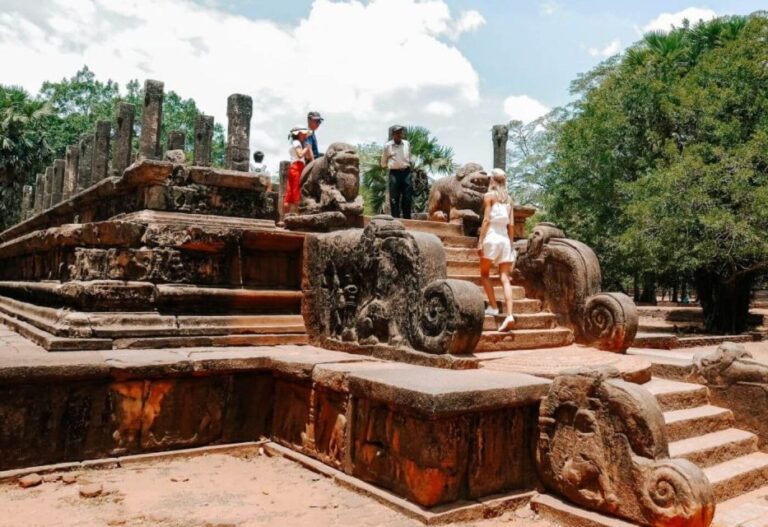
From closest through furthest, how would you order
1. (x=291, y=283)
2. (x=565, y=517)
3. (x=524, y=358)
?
(x=565, y=517) < (x=524, y=358) < (x=291, y=283)

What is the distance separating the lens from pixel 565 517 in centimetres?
343

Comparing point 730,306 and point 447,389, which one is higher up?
point 730,306

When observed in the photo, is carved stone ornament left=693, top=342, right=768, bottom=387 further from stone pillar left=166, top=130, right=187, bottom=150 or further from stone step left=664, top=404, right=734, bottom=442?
stone pillar left=166, top=130, right=187, bottom=150

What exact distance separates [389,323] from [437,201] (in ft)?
11.8

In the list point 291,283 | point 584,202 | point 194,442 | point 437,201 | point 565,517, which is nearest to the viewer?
point 565,517

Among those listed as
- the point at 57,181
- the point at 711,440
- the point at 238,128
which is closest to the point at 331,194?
the point at 238,128

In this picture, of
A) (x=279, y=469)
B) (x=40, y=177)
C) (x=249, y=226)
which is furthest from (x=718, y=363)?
(x=40, y=177)

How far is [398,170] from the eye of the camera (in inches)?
356

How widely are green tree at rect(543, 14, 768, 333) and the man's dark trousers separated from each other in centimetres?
847

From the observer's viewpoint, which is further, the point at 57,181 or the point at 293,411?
the point at 57,181

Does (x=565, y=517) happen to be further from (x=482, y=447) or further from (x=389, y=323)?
(x=389, y=323)

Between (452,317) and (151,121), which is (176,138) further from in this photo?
(452,317)

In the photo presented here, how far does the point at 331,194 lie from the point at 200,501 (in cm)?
332

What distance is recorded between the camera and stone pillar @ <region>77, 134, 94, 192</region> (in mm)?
14734
